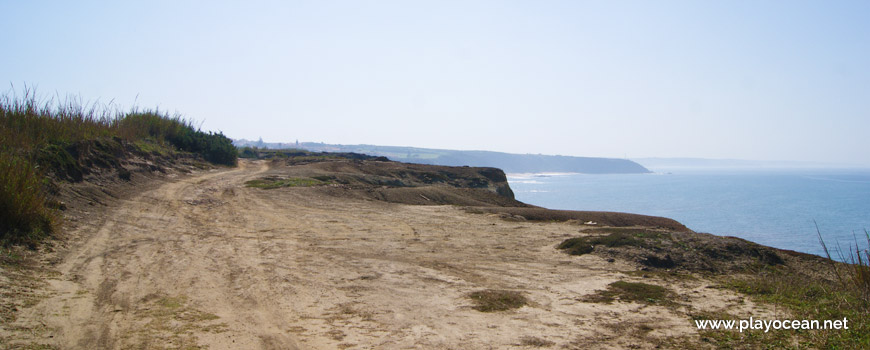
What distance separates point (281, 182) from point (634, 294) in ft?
55.8

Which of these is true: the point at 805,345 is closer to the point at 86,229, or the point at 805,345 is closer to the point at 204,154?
the point at 86,229

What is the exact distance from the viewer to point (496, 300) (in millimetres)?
6000

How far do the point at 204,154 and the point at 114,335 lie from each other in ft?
105

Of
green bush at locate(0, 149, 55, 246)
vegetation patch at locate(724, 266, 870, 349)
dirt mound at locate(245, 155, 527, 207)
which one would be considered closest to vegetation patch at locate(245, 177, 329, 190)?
dirt mound at locate(245, 155, 527, 207)

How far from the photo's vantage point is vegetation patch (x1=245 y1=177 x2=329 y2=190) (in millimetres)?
19984

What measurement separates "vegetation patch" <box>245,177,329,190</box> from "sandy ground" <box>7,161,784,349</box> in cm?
846

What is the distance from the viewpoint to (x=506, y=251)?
9.43 meters

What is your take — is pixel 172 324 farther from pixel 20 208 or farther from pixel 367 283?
pixel 20 208

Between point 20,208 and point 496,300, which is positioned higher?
point 20,208

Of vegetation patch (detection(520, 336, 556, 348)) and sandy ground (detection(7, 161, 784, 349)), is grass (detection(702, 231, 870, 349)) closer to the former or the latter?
sandy ground (detection(7, 161, 784, 349))

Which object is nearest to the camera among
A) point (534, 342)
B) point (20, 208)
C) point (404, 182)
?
point (534, 342)

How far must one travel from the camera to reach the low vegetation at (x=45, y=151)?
7.07 meters

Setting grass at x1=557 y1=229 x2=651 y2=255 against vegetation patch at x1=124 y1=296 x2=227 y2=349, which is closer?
vegetation patch at x1=124 y1=296 x2=227 y2=349

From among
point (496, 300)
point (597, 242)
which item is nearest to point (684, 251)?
point (597, 242)
